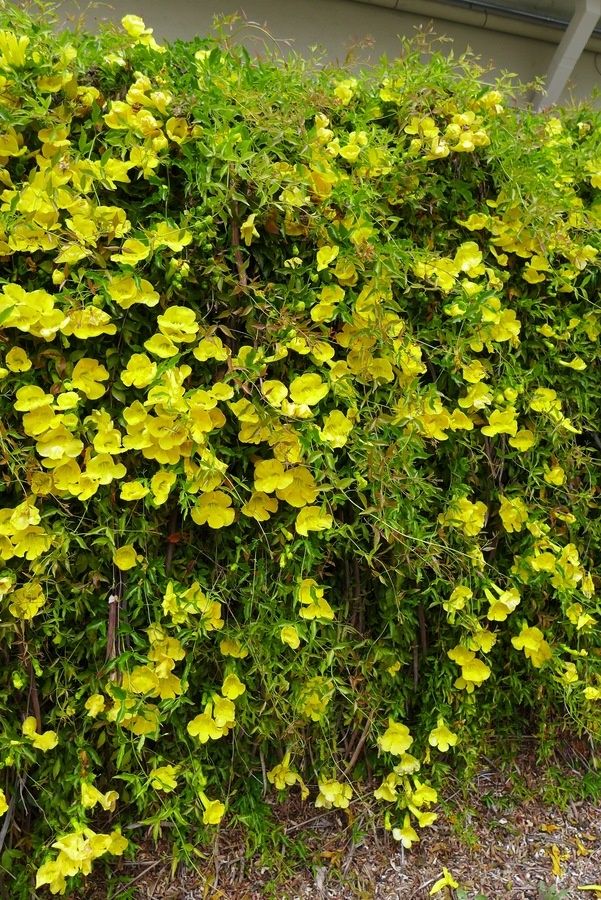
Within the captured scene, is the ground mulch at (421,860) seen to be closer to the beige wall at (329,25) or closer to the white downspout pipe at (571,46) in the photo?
the beige wall at (329,25)

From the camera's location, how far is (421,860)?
5.35ft

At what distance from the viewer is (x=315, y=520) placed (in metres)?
1.40

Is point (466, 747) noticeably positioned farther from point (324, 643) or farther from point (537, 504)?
point (537, 504)

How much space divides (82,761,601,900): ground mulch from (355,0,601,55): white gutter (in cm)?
595

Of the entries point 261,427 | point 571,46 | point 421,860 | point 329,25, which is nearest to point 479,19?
Answer: point 571,46

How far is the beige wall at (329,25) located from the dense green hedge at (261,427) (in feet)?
12.1

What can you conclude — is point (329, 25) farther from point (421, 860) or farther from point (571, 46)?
point (421, 860)

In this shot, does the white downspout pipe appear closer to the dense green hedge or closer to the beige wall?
the beige wall

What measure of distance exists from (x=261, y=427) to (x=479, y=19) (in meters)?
5.94

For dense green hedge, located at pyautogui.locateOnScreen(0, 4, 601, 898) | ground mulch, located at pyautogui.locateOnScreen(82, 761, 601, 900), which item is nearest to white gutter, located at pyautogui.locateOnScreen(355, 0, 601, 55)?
dense green hedge, located at pyautogui.locateOnScreen(0, 4, 601, 898)

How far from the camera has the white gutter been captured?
17.4 feet

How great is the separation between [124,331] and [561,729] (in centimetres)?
171

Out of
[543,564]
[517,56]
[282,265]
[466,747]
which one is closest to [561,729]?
[466,747]

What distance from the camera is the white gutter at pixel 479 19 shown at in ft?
17.4
